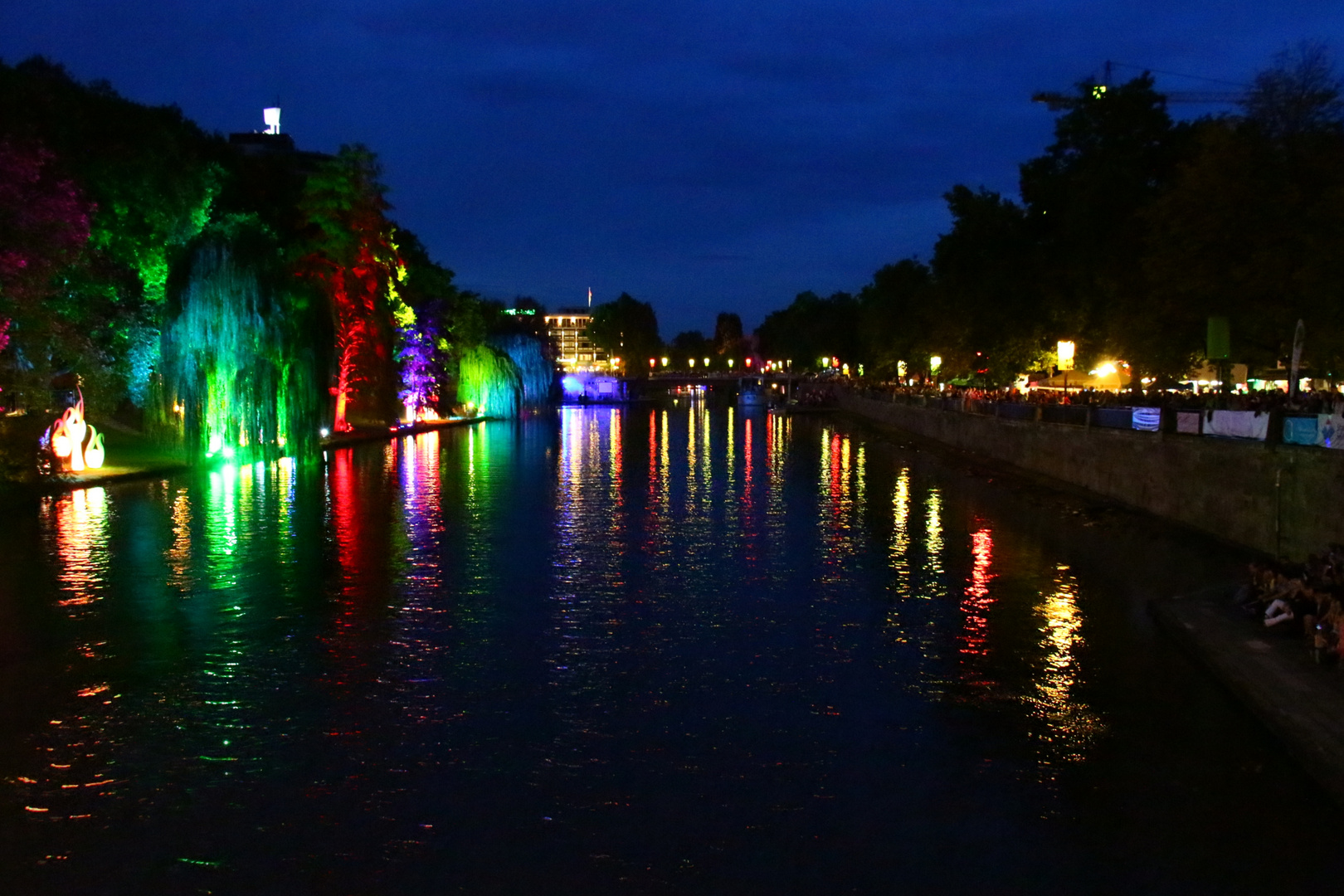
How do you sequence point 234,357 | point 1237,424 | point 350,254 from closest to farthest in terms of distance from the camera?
point 1237,424, point 234,357, point 350,254

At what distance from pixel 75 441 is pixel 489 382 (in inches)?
1990

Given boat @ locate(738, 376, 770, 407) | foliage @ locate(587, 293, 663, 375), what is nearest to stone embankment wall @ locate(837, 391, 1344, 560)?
boat @ locate(738, 376, 770, 407)

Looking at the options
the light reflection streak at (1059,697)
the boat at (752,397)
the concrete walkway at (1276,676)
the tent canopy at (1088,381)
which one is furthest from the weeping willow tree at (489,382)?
the concrete walkway at (1276,676)

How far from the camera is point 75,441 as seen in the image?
33.5 meters

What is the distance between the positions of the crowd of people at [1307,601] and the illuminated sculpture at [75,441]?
2898 centimetres

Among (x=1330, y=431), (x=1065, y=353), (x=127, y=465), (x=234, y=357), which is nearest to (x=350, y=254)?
(x=234, y=357)

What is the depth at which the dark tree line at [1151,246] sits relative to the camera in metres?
30.9

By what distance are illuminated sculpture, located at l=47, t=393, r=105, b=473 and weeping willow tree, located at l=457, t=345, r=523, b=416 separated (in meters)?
46.6

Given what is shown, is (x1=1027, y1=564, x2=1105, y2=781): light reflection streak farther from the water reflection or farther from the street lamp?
the street lamp

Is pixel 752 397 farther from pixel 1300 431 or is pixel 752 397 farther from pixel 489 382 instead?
pixel 1300 431

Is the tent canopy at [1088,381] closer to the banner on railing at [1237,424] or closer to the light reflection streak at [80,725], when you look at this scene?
the banner on railing at [1237,424]

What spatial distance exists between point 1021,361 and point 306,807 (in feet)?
175

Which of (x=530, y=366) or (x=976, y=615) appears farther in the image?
(x=530, y=366)

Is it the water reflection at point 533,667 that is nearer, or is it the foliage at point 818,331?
the water reflection at point 533,667
